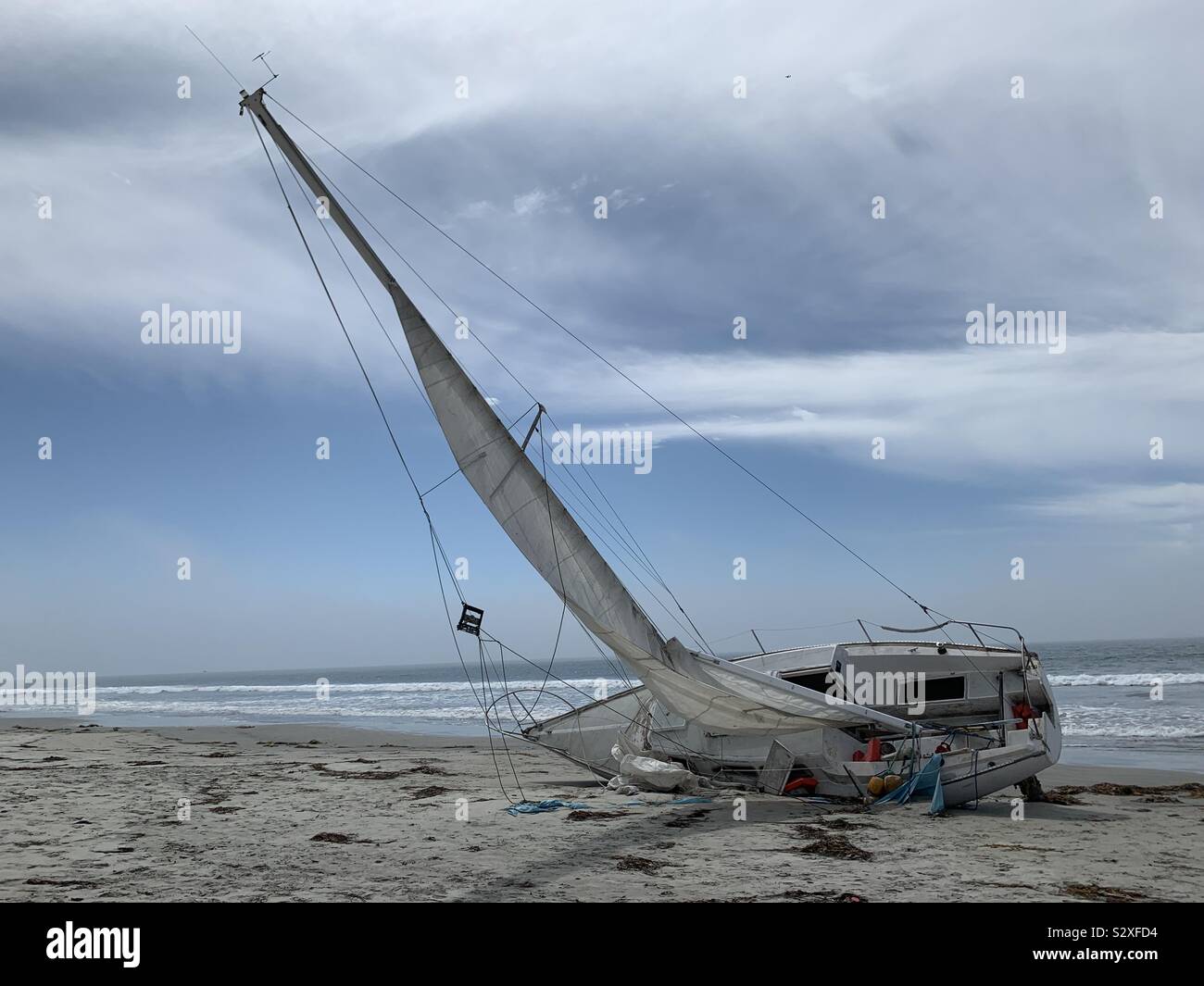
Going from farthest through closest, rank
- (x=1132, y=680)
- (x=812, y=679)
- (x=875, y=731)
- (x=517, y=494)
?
1. (x=1132, y=680)
2. (x=812, y=679)
3. (x=875, y=731)
4. (x=517, y=494)

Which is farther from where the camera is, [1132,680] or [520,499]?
[1132,680]

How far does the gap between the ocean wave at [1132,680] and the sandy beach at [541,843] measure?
3339 centimetres

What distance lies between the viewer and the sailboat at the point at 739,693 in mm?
12531

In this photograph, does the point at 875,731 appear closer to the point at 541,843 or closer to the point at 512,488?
the point at 541,843

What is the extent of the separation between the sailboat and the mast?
18 mm

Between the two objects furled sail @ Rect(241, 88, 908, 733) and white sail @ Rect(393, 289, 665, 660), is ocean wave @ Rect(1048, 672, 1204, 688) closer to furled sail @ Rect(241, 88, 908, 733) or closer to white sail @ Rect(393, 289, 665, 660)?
furled sail @ Rect(241, 88, 908, 733)

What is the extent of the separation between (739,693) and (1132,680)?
45.4 metres

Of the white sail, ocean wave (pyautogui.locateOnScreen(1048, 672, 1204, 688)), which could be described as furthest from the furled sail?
ocean wave (pyautogui.locateOnScreen(1048, 672, 1204, 688))

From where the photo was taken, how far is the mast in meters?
12.5

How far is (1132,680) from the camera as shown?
161 feet

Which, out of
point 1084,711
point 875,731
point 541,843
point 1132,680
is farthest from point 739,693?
point 1132,680

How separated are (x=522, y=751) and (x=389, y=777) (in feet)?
23.1

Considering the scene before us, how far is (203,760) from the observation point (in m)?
21.3
